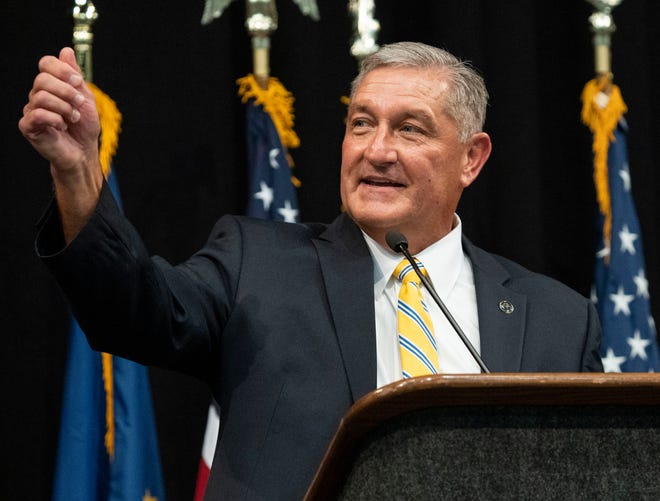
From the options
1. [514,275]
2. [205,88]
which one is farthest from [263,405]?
[205,88]

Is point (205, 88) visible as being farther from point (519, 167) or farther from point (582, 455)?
point (582, 455)

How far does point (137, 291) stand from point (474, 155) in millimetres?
1031

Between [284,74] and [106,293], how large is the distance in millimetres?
1699

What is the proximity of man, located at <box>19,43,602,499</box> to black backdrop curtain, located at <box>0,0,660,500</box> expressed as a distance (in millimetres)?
877

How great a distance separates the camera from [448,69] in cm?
221

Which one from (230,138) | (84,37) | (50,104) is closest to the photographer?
(50,104)

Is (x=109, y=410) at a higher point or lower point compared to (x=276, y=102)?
lower

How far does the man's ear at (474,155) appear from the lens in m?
2.31

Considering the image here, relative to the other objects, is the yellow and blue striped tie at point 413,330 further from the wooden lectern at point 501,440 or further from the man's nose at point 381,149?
the wooden lectern at point 501,440

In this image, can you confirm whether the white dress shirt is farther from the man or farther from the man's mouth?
the man's mouth

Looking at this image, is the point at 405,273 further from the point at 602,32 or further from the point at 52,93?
the point at 602,32

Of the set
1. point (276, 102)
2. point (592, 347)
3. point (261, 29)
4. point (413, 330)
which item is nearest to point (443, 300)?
point (413, 330)

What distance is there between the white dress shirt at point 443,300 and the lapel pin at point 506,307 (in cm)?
6

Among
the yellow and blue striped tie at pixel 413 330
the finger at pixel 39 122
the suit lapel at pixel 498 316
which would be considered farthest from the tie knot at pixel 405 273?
the finger at pixel 39 122
